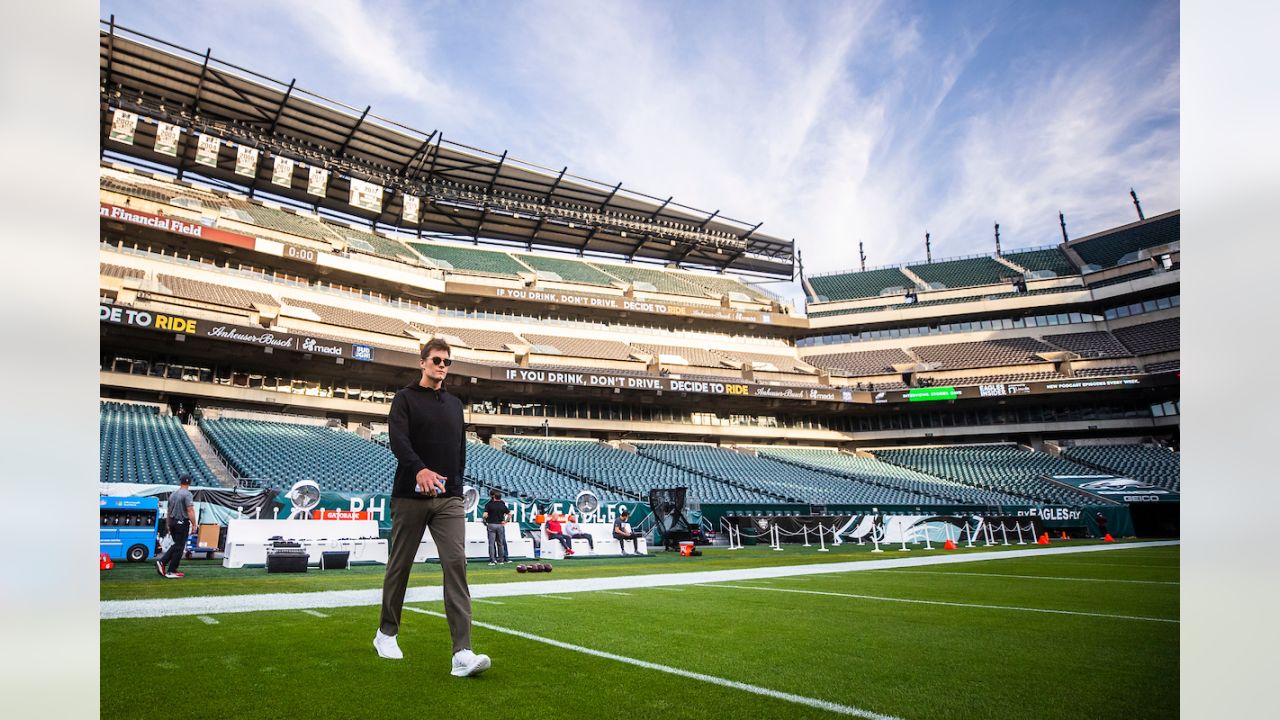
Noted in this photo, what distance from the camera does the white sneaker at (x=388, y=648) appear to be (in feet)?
12.5

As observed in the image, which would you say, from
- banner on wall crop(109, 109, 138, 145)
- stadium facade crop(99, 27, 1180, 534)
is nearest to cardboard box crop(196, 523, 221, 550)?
stadium facade crop(99, 27, 1180, 534)

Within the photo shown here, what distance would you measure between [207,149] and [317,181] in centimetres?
518

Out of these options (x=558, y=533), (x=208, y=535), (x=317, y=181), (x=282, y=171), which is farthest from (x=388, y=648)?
(x=317, y=181)

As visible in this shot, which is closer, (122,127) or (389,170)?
(122,127)

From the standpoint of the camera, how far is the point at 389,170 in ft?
136

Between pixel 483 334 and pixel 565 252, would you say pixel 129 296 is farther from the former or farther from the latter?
pixel 565 252

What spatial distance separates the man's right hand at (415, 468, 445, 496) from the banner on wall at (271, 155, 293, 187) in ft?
124

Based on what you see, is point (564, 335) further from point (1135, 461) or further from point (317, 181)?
point (1135, 461)

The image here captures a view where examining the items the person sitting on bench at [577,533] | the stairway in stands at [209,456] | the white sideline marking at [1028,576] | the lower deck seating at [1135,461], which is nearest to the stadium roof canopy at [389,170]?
the stairway in stands at [209,456]

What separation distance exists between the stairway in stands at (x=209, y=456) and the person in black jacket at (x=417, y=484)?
18.5 metres

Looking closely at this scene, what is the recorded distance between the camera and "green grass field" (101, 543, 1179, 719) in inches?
117
